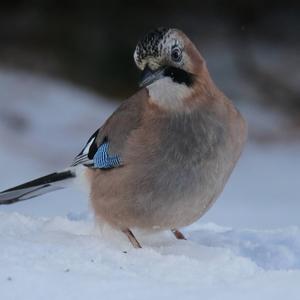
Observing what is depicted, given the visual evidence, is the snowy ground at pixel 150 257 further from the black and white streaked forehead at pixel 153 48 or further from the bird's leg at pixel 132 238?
the black and white streaked forehead at pixel 153 48

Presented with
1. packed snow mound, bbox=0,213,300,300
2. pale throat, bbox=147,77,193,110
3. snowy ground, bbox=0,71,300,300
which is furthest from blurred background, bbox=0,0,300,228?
pale throat, bbox=147,77,193,110

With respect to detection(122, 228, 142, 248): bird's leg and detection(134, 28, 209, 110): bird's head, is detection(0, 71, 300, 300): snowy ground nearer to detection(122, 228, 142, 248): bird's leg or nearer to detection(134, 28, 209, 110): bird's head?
detection(122, 228, 142, 248): bird's leg

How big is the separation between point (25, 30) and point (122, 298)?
8.65 meters

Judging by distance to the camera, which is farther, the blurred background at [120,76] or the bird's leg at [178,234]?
the blurred background at [120,76]

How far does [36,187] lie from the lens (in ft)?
16.7

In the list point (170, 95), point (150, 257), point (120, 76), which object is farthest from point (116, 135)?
point (120, 76)

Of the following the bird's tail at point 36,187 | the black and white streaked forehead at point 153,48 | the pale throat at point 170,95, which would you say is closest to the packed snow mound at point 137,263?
the bird's tail at point 36,187

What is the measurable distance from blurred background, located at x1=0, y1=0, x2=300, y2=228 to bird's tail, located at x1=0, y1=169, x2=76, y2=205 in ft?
9.87

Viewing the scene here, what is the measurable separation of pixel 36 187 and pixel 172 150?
38.4 inches

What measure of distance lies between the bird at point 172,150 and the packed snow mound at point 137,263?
0.45ft

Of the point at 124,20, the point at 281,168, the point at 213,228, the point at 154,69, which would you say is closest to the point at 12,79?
the point at 124,20

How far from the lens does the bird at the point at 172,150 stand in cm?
437

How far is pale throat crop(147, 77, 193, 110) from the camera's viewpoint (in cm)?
442

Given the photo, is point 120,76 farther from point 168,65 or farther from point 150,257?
point 150,257
